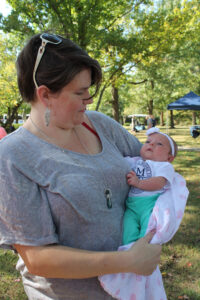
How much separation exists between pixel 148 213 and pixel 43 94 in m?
0.95

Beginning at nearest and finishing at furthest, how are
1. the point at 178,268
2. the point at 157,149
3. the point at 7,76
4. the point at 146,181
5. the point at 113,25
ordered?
the point at 146,181
the point at 157,149
the point at 178,268
the point at 113,25
the point at 7,76

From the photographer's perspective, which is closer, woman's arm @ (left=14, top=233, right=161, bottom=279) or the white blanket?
woman's arm @ (left=14, top=233, right=161, bottom=279)

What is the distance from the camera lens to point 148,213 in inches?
68.6

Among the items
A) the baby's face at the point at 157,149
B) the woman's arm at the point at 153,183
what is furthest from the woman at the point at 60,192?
the baby's face at the point at 157,149

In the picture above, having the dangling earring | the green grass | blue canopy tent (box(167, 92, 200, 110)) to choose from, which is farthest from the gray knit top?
blue canopy tent (box(167, 92, 200, 110))

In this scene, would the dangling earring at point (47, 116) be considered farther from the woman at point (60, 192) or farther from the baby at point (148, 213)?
the baby at point (148, 213)

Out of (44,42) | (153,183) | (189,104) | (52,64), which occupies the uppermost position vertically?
(189,104)

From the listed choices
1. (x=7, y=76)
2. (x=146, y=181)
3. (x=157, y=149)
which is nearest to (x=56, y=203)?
(x=146, y=181)

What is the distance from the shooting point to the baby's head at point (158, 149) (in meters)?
2.21

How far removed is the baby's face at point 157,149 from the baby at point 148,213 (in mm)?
35

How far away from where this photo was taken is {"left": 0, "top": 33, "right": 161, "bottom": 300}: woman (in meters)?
1.27

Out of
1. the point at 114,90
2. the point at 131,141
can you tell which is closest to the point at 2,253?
the point at 131,141

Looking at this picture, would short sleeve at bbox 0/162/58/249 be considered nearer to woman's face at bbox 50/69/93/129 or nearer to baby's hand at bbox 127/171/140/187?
woman's face at bbox 50/69/93/129

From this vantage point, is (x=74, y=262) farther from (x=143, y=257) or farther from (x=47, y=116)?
(x=47, y=116)
